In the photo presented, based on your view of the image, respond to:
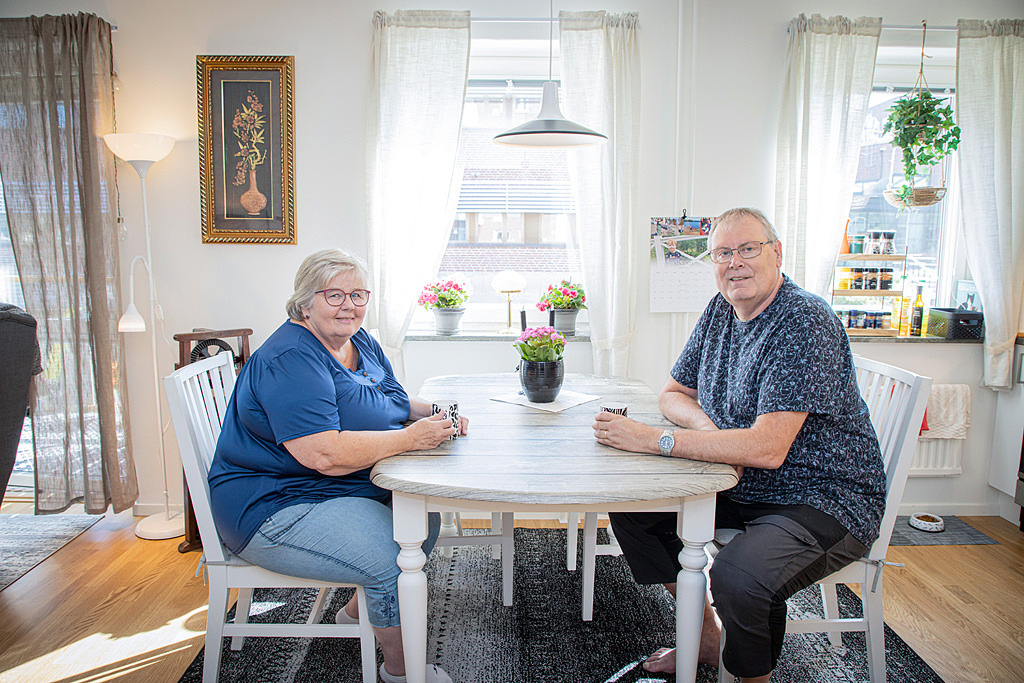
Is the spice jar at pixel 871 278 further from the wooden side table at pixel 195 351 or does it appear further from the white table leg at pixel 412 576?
the wooden side table at pixel 195 351

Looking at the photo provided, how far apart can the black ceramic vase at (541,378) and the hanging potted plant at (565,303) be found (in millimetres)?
971

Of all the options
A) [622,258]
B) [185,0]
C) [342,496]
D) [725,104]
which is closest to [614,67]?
[725,104]

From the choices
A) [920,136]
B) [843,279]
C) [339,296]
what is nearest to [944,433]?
[843,279]

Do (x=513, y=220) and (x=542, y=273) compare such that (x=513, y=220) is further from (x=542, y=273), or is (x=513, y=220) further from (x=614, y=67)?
(x=614, y=67)

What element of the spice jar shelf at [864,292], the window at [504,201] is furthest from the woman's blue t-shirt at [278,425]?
the spice jar shelf at [864,292]

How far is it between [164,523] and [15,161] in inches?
68.1

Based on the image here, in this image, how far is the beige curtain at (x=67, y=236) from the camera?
9.33ft

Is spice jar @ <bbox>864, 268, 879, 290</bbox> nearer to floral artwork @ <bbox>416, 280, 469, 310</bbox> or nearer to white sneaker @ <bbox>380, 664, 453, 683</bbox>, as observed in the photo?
floral artwork @ <bbox>416, 280, 469, 310</bbox>

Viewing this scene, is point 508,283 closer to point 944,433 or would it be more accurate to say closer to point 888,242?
point 888,242

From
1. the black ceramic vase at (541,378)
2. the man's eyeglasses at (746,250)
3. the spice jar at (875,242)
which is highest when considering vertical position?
the spice jar at (875,242)

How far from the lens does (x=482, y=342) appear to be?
3.17 meters

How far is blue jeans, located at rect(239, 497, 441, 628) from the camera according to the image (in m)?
1.60

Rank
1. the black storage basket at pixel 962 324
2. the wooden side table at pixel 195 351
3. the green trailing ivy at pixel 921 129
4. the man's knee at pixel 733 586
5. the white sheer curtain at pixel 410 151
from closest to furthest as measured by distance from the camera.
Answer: the man's knee at pixel 733 586 → the wooden side table at pixel 195 351 → the green trailing ivy at pixel 921 129 → the white sheer curtain at pixel 410 151 → the black storage basket at pixel 962 324

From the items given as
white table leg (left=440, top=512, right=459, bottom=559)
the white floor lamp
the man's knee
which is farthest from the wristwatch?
the white floor lamp
